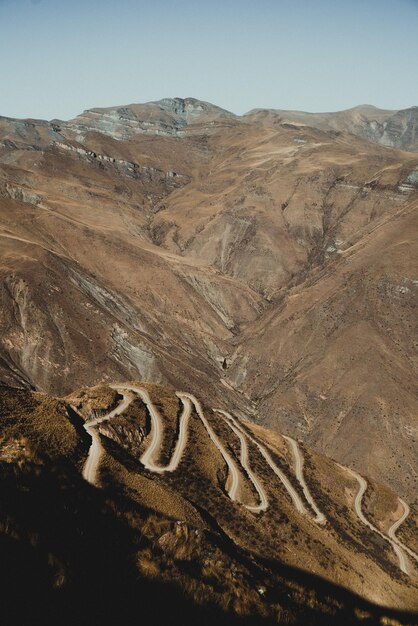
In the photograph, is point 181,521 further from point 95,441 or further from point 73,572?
point 95,441

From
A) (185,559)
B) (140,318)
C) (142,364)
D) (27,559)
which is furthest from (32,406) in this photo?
(140,318)

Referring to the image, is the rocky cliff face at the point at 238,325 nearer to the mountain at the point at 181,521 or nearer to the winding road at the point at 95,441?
the winding road at the point at 95,441

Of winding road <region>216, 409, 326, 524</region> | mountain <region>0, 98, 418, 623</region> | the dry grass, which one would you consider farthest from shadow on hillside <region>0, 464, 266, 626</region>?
winding road <region>216, 409, 326, 524</region>

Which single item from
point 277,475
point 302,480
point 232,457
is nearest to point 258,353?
point 302,480

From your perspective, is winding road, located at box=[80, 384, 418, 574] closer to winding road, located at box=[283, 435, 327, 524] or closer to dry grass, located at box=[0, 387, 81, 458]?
winding road, located at box=[283, 435, 327, 524]

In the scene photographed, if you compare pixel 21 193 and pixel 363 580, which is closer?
pixel 363 580

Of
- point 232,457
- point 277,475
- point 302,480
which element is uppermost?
point 232,457

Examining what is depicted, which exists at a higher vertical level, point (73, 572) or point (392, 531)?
point (73, 572)

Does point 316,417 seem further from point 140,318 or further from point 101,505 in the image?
point 101,505

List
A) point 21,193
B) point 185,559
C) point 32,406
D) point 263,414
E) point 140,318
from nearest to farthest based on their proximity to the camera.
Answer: point 185,559 < point 32,406 < point 263,414 < point 140,318 < point 21,193
